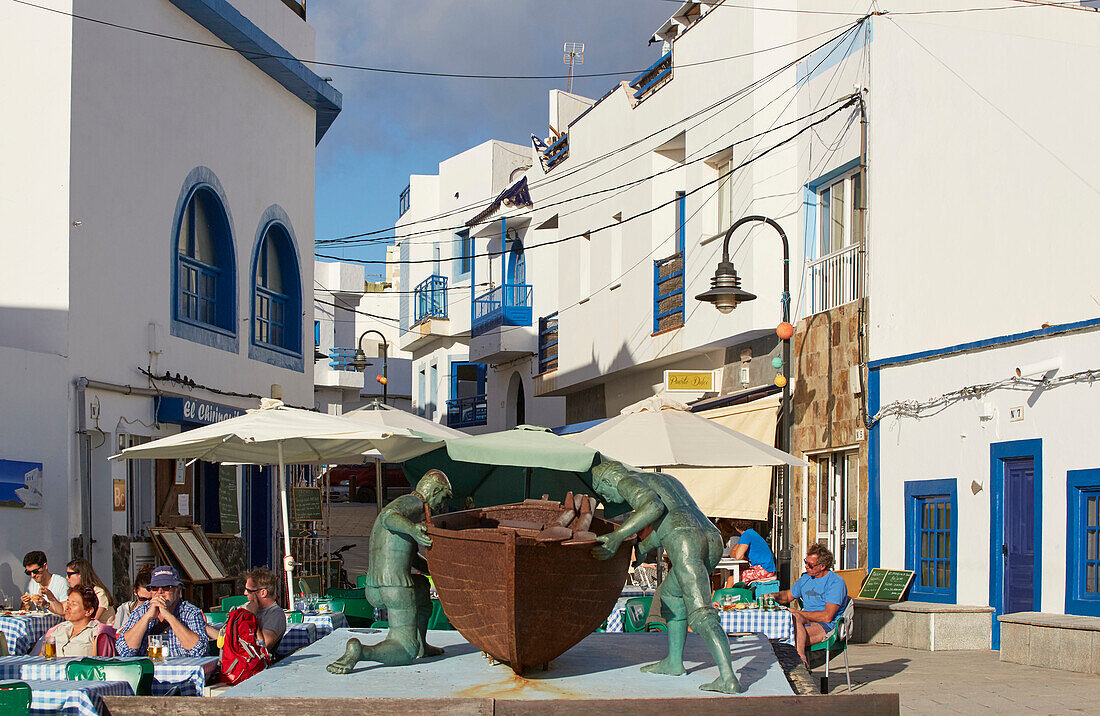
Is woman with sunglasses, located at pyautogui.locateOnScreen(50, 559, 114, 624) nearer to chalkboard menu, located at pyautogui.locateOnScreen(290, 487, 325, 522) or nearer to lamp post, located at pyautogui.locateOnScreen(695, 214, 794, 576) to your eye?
lamp post, located at pyautogui.locateOnScreen(695, 214, 794, 576)

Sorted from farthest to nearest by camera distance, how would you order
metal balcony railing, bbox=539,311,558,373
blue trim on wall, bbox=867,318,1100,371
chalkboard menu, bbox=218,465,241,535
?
1. metal balcony railing, bbox=539,311,558,373
2. chalkboard menu, bbox=218,465,241,535
3. blue trim on wall, bbox=867,318,1100,371

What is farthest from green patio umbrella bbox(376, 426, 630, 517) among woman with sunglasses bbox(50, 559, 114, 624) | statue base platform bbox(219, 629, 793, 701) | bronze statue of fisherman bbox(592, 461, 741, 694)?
woman with sunglasses bbox(50, 559, 114, 624)

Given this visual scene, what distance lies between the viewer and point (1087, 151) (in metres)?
14.9

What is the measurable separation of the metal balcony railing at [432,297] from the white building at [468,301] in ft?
0.11

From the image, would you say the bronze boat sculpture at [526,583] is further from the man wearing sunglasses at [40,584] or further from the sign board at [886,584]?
the sign board at [886,584]

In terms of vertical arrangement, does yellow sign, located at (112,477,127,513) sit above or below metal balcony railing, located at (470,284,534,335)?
below

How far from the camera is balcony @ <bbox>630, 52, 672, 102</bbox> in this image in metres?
23.6

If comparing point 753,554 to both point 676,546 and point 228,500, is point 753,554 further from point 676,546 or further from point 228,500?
point 228,500

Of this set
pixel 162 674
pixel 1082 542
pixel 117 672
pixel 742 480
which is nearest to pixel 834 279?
pixel 742 480

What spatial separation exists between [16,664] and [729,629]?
5.60m

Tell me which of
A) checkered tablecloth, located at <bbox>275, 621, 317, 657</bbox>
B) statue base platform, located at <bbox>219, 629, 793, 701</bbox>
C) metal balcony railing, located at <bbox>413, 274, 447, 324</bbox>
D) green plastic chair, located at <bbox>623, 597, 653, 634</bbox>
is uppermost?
metal balcony railing, located at <bbox>413, 274, 447, 324</bbox>

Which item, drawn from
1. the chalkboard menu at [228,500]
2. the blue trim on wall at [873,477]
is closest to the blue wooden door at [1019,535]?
the blue trim on wall at [873,477]

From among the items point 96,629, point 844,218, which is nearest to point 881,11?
point 844,218

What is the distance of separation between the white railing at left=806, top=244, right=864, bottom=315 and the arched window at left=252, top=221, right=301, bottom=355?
8.05 metres
